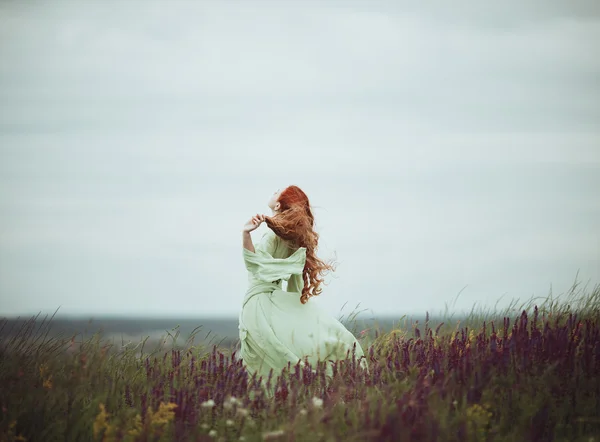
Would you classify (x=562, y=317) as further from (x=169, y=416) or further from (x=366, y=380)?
(x=169, y=416)

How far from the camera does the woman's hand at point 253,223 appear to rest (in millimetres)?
6387

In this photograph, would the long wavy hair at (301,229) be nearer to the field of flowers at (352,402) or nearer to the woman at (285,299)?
the woman at (285,299)

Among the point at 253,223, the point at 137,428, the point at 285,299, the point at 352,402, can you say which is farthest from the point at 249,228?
the point at 137,428

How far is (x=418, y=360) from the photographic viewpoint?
19.5 feet

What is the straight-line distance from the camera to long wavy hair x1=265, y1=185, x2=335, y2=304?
661 centimetres

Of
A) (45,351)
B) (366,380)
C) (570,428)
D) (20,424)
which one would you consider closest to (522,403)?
(570,428)

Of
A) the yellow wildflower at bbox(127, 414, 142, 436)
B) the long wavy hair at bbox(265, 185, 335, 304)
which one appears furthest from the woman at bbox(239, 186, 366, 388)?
the yellow wildflower at bbox(127, 414, 142, 436)

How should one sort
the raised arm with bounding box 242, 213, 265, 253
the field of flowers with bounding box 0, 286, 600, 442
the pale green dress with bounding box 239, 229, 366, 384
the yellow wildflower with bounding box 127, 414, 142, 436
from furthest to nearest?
the raised arm with bounding box 242, 213, 265, 253, the pale green dress with bounding box 239, 229, 366, 384, the yellow wildflower with bounding box 127, 414, 142, 436, the field of flowers with bounding box 0, 286, 600, 442

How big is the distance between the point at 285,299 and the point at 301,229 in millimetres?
756

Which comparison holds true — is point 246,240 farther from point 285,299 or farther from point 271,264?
point 285,299

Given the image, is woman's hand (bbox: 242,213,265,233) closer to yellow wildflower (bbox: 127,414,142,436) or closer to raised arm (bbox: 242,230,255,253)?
raised arm (bbox: 242,230,255,253)

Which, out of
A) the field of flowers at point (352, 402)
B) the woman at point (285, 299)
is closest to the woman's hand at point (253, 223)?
the woman at point (285, 299)

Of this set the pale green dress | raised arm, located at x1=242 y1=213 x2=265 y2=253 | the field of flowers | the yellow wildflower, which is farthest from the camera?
raised arm, located at x1=242 y1=213 x2=265 y2=253

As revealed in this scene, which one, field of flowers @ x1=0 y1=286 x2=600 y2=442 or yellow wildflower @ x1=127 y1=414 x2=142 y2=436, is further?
yellow wildflower @ x1=127 y1=414 x2=142 y2=436
